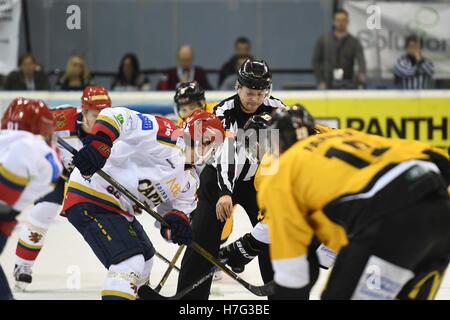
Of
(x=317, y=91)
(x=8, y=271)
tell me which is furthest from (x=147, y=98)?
(x=8, y=271)

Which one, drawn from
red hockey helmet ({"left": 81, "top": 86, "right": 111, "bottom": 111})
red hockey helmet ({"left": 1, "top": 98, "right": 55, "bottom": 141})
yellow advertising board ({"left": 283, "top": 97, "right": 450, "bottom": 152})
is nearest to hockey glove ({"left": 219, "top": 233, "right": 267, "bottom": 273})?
red hockey helmet ({"left": 81, "top": 86, "right": 111, "bottom": 111})

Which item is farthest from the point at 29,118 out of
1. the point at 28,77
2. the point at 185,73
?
the point at 185,73

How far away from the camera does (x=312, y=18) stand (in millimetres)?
9180

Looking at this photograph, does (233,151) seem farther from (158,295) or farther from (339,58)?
(339,58)

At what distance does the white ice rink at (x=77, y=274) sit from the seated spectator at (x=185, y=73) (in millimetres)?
2102

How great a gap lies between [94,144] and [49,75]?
478 cm

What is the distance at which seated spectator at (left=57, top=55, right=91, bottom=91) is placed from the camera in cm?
848

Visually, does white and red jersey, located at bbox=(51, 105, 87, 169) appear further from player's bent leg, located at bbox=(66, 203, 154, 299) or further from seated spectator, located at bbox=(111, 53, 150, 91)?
seated spectator, located at bbox=(111, 53, 150, 91)

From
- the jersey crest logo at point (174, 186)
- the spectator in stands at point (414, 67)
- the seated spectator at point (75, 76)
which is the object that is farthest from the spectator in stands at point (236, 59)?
the jersey crest logo at point (174, 186)

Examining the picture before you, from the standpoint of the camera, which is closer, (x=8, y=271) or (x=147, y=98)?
(x=8, y=271)

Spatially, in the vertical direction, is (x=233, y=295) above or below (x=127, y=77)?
below

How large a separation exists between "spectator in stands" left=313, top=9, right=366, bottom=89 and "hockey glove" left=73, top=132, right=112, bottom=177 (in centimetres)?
481

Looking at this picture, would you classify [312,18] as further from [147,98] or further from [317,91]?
[147,98]
